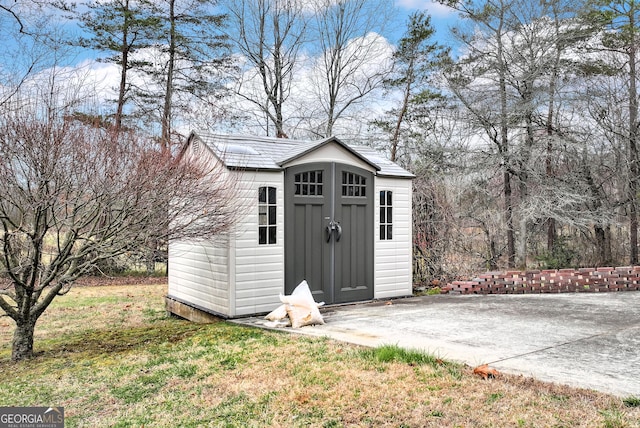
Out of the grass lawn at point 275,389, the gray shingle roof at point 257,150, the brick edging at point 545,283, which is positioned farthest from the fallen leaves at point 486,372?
the brick edging at point 545,283

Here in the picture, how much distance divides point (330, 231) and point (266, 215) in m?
1.14

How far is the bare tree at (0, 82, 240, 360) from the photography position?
5.61m

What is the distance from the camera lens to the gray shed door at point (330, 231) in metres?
7.66

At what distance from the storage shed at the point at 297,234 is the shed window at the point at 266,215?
15 millimetres

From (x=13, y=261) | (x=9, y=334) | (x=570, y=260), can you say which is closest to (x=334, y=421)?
(x=13, y=261)

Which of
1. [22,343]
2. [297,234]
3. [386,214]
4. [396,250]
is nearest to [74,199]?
[22,343]

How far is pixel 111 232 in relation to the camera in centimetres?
617

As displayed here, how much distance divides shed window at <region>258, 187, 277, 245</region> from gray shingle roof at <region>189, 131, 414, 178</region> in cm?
37

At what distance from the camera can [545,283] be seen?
9633 millimetres

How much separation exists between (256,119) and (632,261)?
Answer: 12042 mm

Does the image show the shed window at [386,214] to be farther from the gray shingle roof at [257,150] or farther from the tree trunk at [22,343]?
the tree trunk at [22,343]

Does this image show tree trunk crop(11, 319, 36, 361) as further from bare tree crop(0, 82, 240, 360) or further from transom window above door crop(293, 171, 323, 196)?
transom window above door crop(293, 171, 323, 196)

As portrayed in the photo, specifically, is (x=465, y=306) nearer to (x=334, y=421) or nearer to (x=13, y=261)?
(x=334, y=421)

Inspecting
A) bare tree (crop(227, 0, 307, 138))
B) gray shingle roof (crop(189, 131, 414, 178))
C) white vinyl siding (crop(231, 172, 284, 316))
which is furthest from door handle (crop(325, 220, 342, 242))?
bare tree (crop(227, 0, 307, 138))
